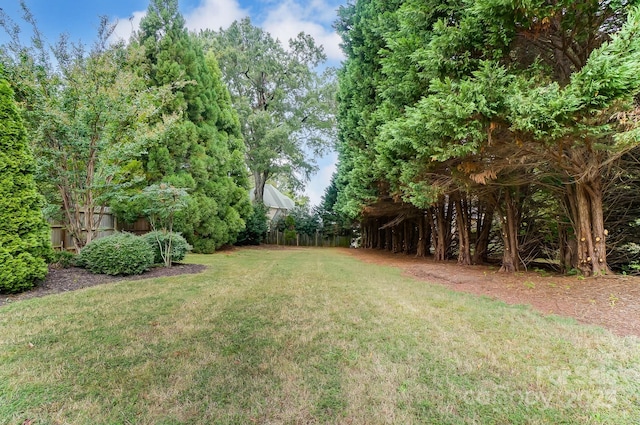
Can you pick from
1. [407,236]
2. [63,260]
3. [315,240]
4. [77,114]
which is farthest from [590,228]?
[315,240]

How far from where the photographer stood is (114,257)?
20.0 ft

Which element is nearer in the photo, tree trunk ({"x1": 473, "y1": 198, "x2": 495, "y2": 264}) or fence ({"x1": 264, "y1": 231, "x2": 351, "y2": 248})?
tree trunk ({"x1": 473, "y1": 198, "x2": 495, "y2": 264})

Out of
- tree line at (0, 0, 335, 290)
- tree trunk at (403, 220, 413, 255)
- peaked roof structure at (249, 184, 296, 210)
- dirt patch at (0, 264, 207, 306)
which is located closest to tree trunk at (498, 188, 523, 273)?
tree trunk at (403, 220, 413, 255)

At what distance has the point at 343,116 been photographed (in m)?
11.9

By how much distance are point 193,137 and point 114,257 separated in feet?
20.4

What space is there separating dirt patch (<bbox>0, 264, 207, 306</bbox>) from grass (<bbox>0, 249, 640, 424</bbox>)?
69cm

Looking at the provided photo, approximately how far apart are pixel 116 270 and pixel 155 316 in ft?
11.1

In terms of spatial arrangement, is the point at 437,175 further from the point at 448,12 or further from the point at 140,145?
the point at 140,145

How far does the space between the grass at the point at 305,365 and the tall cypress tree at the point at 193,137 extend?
6.93 m

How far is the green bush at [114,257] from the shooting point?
19.9 ft

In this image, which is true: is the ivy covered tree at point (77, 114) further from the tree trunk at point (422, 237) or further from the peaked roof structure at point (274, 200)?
the peaked roof structure at point (274, 200)

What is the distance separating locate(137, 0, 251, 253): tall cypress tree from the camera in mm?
10352

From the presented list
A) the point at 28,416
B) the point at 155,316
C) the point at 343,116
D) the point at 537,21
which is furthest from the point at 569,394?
the point at 343,116

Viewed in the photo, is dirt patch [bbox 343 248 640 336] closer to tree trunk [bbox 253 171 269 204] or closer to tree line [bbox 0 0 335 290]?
tree line [bbox 0 0 335 290]
